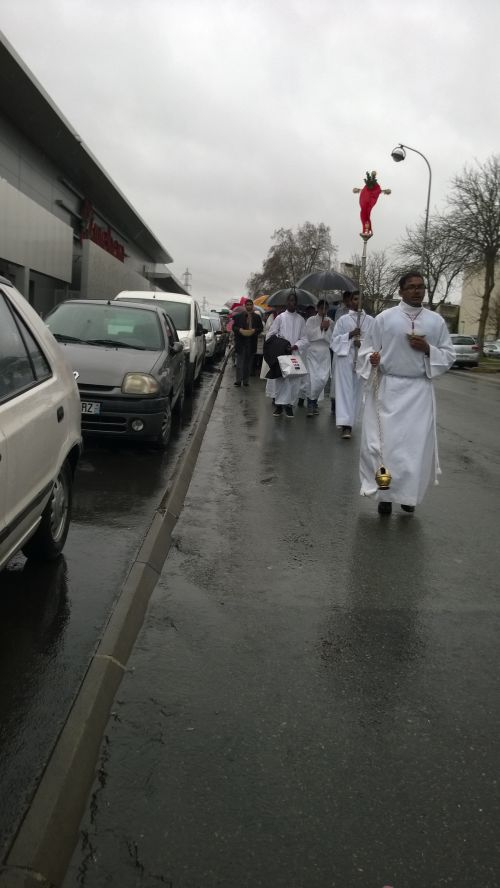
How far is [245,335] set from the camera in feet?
55.1

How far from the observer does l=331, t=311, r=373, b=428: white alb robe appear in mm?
10719

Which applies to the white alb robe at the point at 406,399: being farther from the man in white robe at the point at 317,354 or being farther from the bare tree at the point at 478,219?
the bare tree at the point at 478,219

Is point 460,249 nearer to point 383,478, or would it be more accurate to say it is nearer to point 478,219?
point 478,219

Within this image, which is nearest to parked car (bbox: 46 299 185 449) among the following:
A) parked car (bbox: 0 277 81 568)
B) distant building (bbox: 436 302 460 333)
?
parked car (bbox: 0 277 81 568)

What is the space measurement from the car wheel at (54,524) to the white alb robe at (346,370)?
651cm

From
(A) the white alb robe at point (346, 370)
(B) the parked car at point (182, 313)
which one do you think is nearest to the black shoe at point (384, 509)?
(A) the white alb robe at point (346, 370)

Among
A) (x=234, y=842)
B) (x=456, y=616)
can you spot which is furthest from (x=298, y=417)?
(x=234, y=842)

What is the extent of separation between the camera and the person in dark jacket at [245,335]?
1702 cm

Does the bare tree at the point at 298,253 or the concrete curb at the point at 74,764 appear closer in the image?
the concrete curb at the point at 74,764

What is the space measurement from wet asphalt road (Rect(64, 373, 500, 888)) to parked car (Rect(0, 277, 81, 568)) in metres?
0.75

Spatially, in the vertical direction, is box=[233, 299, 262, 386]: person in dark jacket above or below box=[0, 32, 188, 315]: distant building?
below

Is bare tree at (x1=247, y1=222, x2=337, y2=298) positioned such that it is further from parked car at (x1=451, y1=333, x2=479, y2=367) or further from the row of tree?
parked car at (x1=451, y1=333, x2=479, y2=367)

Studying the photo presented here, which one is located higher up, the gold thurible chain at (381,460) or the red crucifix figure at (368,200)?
the red crucifix figure at (368,200)

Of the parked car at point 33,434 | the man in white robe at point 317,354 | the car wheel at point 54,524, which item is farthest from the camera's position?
the man in white robe at point 317,354
